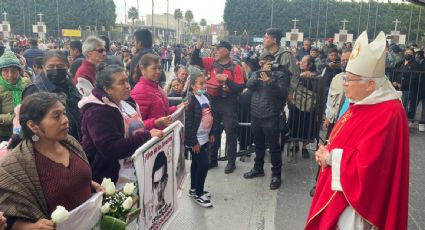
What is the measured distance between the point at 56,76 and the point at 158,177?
5.03ft

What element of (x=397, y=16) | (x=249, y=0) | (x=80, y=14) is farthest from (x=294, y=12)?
(x=80, y=14)

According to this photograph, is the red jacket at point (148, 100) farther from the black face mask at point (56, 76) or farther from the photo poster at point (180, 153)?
the black face mask at point (56, 76)

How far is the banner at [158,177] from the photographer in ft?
10.3

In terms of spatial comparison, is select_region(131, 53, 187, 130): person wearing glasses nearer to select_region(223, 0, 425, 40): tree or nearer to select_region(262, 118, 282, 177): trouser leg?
select_region(262, 118, 282, 177): trouser leg

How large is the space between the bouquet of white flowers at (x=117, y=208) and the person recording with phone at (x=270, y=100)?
2.91m

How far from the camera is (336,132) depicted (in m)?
3.08

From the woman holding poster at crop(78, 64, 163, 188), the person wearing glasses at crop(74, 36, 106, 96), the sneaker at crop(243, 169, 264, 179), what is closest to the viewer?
the woman holding poster at crop(78, 64, 163, 188)

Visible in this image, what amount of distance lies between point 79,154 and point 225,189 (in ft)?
10.0

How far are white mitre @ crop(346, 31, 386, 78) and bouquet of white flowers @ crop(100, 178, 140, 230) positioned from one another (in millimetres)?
1844

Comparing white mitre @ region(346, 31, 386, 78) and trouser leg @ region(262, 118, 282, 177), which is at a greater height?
white mitre @ region(346, 31, 386, 78)

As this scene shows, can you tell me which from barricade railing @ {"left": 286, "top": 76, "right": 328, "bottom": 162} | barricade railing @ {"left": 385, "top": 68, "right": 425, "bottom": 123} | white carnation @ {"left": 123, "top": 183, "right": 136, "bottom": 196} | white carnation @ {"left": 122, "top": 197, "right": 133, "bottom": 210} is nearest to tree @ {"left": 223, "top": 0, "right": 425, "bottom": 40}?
barricade railing @ {"left": 385, "top": 68, "right": 425, "bottom": 123}

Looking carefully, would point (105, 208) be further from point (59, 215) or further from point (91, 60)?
point (91, 60)

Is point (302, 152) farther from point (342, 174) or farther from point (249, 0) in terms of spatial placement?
point (249, 0)

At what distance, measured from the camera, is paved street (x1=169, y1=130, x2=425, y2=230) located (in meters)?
Answer: 4.56
